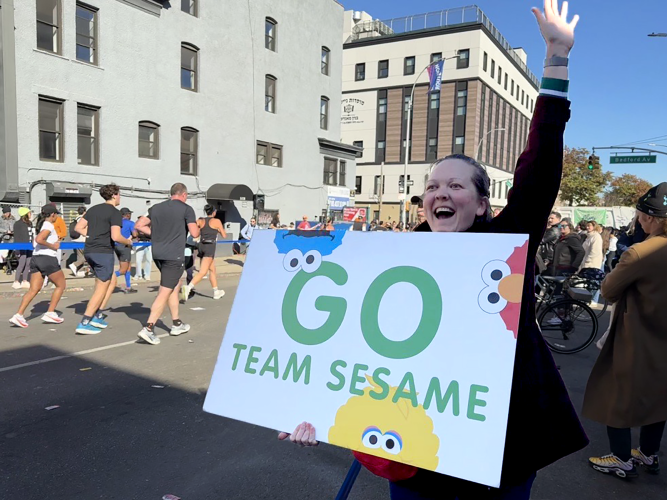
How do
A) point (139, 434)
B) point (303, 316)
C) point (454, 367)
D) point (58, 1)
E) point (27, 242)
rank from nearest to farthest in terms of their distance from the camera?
1. point (454, 367)
2. point (303, 316)
3. point (139, 434)
4. point (27, 242)
5. point (58, 1)

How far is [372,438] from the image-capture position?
4.95ft

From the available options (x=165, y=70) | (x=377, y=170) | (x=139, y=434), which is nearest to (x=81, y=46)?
(x=165, y=70)

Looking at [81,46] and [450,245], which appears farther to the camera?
[81,46]

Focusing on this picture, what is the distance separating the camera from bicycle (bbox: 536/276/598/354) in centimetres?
694

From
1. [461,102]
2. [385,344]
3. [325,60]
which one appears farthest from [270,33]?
[461,102]

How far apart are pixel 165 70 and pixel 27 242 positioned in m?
9.72

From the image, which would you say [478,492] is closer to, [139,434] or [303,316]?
[303,316]

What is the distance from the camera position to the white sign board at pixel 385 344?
4.72 feet

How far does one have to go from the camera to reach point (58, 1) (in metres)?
15.0

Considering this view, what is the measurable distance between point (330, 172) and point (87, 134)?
1424 centimetres

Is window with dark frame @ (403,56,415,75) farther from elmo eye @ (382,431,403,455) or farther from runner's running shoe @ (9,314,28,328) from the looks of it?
elmo eye @ (382,431,403,455)

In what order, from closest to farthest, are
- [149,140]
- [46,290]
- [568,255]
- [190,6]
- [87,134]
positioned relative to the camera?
[568,255], [46,290], [87,134], [149,140], [190,6]

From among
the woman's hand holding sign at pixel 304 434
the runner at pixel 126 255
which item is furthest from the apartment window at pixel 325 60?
the woman's hand holding sign at pixel 304 434

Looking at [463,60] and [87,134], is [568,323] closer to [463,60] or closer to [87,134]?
[87,134]
